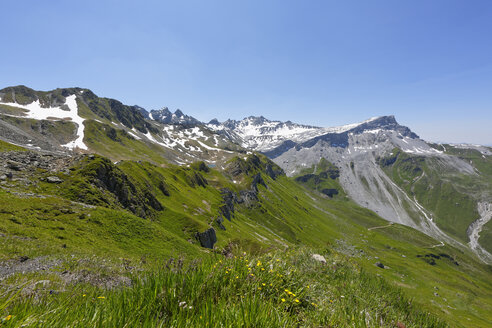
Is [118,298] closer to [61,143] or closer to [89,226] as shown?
[89,226]

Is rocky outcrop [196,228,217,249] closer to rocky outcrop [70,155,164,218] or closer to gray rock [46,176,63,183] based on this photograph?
rocky outcrop [70,155,164,218]

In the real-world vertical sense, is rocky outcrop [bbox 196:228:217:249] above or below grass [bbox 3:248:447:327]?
below

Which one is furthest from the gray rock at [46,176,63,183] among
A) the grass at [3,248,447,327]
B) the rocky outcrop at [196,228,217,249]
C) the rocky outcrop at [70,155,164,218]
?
the grass at [3,248,447,327]

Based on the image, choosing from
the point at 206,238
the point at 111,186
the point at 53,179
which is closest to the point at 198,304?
the point at 53,179

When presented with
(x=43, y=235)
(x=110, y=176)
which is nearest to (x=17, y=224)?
(x=43, y=235)

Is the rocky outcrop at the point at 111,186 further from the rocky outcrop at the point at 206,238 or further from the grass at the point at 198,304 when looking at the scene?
the grass at the point at 198,304

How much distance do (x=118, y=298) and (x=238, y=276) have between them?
9.90ft

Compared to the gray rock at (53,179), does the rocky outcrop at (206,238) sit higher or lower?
lower

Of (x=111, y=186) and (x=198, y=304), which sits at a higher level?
(x=198, y=304)

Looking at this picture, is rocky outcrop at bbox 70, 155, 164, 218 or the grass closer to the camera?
the grass

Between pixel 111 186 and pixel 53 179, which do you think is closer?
pixel 53 179

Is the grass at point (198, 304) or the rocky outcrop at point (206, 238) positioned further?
the rocky outcrop at point (206, 238)

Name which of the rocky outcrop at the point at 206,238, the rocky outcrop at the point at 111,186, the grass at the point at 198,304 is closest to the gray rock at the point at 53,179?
the rocky outcrop at the point at 111,186

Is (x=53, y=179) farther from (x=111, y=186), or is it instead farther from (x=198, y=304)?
(x=198, y=304)
